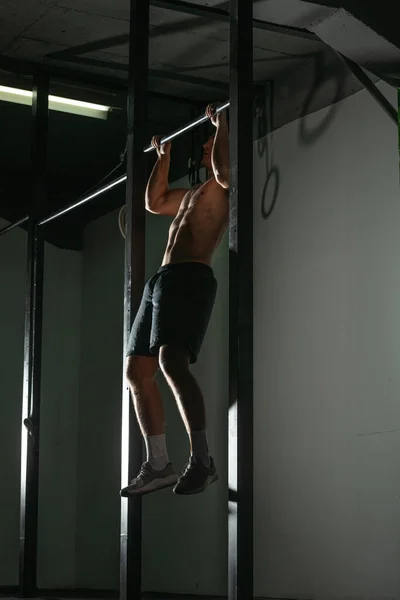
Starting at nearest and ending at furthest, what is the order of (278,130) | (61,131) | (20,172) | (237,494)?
(237,494) < (278,130) < (61,131) < (20,172)

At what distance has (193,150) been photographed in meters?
8.00

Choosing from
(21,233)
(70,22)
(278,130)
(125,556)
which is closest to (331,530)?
(125,556)

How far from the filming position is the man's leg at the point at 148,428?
471 cm

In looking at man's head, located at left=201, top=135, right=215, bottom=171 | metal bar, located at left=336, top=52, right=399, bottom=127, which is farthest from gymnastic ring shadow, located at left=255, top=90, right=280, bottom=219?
man's head, located at left=201, top=135, right=215, bottom=171

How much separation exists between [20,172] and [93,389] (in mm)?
2394

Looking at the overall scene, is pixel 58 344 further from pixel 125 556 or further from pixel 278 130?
pixel 125 556

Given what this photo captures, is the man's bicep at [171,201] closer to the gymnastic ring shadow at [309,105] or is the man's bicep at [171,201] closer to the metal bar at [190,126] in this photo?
the metal bar at [190,126]

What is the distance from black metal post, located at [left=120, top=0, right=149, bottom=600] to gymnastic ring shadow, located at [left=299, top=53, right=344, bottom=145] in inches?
82.5

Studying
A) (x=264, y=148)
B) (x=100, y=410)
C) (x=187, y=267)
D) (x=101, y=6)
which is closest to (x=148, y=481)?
(x=187, y=267)

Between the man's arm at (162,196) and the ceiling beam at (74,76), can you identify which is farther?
the ceiling beam at (74,76)

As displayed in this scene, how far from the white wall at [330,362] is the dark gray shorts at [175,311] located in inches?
77.2

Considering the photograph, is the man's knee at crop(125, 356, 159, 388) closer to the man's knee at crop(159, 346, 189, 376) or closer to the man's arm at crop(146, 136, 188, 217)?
the man's knee at crop(159, 346, 189, 376)

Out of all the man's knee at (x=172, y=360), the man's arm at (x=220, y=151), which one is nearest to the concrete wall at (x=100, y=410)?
the man's knee at (x=172, y=360)

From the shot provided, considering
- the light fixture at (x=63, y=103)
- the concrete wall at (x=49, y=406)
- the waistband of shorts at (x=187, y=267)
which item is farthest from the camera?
the concrete wall at (x=49, y=406)
